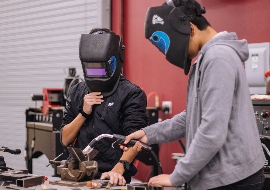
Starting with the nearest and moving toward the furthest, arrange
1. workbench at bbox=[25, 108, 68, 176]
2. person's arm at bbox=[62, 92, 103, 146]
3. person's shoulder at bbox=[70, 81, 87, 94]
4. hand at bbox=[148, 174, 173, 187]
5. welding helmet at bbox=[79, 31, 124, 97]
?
hand at bbox=[148, 174, 173, 187]
welding helmet at bbox=[79, 31, 124, 97]
person's arm at bbox=[62, 92, 103, 146]
person's shoulder at bbox=[70, 81, 87, 94]
workbench at bbox=[25, 108, 68, 176]

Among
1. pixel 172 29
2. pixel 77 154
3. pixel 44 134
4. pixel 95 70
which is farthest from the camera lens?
pixel 44 134

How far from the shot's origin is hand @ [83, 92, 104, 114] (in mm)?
2826

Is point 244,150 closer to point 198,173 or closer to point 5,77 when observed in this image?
→ point 198,173

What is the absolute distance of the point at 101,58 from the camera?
2707 mm

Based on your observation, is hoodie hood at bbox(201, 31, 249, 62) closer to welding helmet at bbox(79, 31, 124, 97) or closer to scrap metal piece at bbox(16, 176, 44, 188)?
welding helmet at bbox(79, 31, 124, 97)

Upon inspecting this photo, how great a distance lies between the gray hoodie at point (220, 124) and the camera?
6.05 feet

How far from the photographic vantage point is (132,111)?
2.86 meters

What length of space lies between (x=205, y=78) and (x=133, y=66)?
165 inches

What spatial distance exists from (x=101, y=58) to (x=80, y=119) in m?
0.41

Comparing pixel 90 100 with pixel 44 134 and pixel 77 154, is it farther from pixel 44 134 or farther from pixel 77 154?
pixel 44 134

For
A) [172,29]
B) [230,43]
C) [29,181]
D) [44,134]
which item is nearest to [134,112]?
[29,181]

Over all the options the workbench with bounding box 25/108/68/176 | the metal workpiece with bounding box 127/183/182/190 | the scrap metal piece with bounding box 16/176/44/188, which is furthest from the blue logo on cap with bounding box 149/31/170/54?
the workbench with bounding box 25/108/68/176

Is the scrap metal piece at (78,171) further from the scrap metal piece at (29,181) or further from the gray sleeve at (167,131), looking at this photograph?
the gray sleeve at (167,131)

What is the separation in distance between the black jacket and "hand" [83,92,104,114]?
2.2 inches
